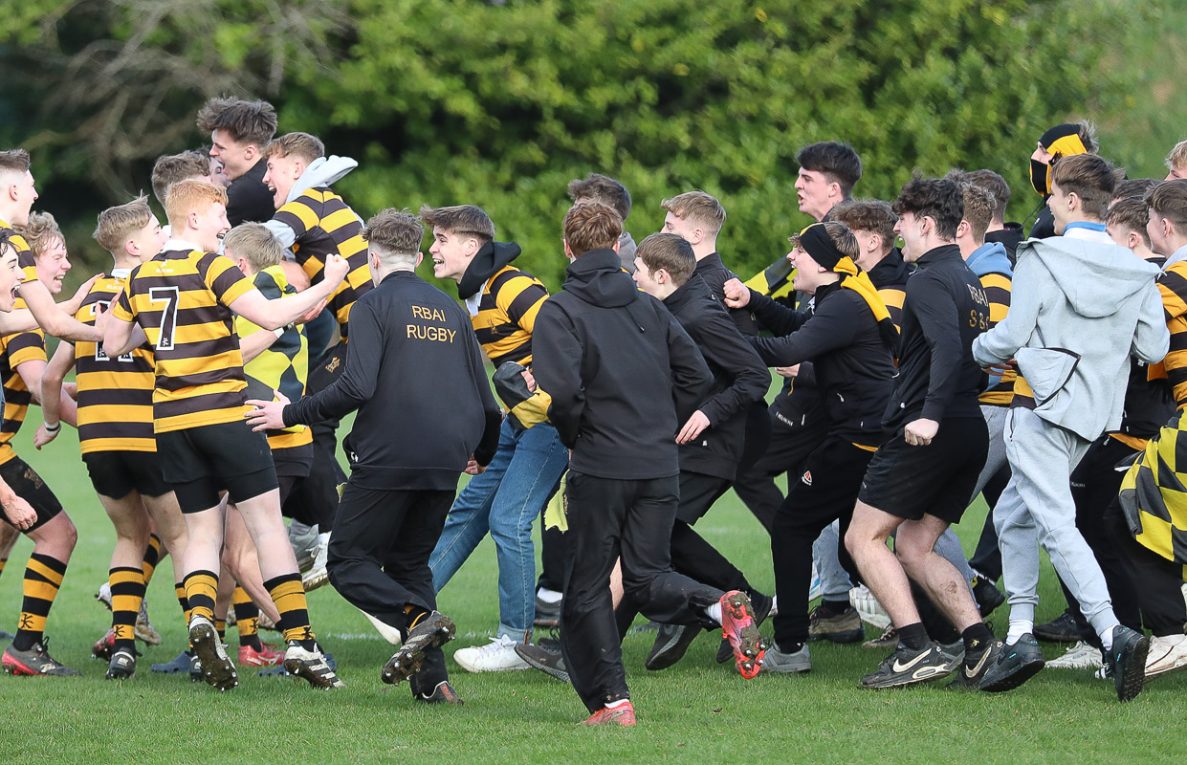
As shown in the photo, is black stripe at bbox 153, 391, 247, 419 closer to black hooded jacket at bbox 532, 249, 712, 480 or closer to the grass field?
the grass field

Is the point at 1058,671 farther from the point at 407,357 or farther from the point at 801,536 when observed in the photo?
the point at 407,357

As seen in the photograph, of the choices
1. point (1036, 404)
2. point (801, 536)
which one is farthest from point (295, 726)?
point (1036, 404)

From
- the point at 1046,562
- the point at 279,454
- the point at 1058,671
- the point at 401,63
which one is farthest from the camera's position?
the point at 401,63

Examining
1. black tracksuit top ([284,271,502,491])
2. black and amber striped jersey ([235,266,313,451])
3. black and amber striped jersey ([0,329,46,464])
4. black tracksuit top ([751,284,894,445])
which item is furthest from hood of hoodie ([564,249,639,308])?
black and amber striped jersey ([0,329,46,464])

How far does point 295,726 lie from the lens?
5.89 m

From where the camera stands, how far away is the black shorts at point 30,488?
7250 mm

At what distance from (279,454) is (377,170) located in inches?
649

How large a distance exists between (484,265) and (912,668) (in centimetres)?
253

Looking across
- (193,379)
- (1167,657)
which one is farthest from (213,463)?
(1167,657)

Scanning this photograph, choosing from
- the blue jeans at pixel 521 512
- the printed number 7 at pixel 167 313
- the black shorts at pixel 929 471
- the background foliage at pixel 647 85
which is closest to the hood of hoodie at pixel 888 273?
the black shorts at pixel 929 471

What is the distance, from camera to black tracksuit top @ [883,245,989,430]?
6.37 meters

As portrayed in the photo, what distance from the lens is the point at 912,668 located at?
6.49 meters

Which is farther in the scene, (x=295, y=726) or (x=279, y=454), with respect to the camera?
(x=279, y=454)

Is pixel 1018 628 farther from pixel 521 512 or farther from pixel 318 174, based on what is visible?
pixel 318 174
